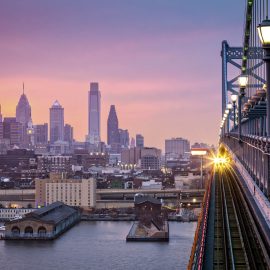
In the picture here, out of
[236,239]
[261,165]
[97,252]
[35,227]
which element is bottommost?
[97,252]

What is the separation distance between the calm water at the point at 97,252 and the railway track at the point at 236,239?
928cm

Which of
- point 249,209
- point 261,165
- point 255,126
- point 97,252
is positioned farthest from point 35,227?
point 261,165

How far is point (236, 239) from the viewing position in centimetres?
670

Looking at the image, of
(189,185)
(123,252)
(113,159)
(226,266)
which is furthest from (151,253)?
(113,159)

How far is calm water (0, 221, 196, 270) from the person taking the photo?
18.9m

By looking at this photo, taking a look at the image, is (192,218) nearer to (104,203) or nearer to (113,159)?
(104,203)

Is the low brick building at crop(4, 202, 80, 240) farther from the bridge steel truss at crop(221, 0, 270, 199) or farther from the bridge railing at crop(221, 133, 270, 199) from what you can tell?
the bridge railing at crop(221, 133, 270, 199)

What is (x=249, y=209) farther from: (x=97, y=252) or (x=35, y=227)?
(x=35, y=227)

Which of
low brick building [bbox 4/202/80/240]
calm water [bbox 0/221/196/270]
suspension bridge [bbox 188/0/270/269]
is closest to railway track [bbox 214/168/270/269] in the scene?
suspension bridge [bbox 188/0/270/269]

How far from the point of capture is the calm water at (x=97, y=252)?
746 inches

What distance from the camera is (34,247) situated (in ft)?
79.8

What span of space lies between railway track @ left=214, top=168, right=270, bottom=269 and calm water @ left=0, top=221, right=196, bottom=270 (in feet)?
30.5

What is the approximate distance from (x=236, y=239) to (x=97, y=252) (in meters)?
15.0

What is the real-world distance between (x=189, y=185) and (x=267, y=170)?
150ft
